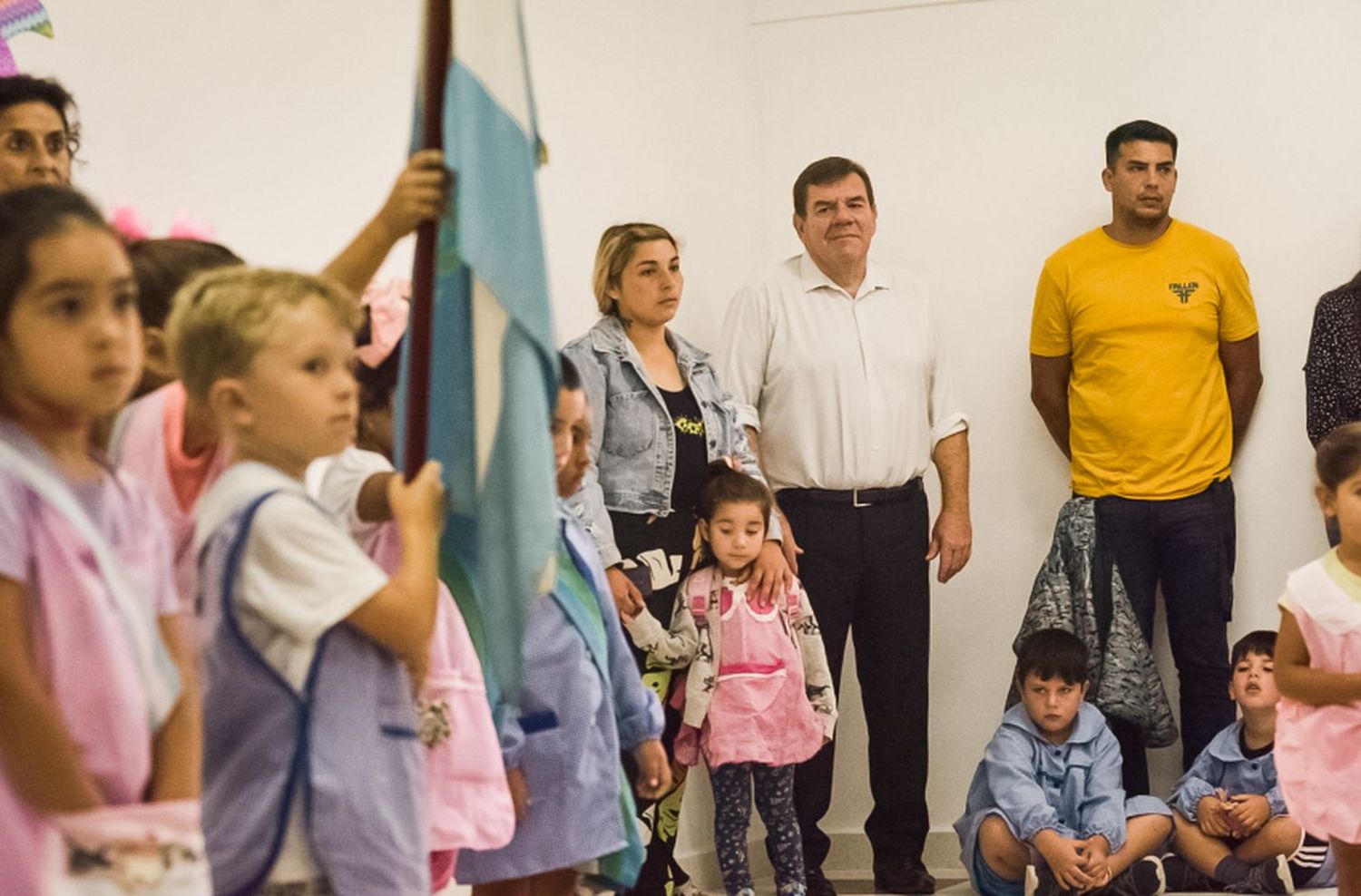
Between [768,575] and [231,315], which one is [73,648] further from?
[768,575]

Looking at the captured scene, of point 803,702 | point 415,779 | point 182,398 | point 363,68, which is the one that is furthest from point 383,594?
point 803,702

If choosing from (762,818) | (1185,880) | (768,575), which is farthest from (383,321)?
(1185,880)

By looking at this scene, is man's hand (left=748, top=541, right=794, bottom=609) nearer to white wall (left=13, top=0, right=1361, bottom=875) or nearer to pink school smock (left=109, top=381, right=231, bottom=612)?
white wall (left=13, top=0, right=1361, bottom=875)

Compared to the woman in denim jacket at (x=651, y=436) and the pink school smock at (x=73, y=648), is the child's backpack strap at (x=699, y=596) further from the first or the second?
the pink school smock at (x=73, y=648)

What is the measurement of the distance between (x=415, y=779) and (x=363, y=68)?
96.5 inches

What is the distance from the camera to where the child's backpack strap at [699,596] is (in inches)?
178

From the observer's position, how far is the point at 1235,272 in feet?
17.9

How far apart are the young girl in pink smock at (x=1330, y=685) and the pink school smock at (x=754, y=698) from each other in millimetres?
1371

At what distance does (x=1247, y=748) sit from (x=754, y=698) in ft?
5.07

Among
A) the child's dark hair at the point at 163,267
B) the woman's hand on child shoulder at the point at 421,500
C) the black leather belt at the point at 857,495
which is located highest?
the child's dark hair at the point at 163,267

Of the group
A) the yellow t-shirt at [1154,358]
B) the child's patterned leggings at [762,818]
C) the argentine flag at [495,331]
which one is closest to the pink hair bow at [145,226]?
the argentine flag at [495,331]

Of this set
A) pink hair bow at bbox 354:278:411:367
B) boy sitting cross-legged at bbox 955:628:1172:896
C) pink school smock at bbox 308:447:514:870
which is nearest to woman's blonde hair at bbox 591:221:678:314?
pink hair bow at bbox 354:278:411:367

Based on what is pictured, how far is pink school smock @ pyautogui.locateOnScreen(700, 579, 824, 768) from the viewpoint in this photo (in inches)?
175

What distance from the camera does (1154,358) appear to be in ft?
17.6
